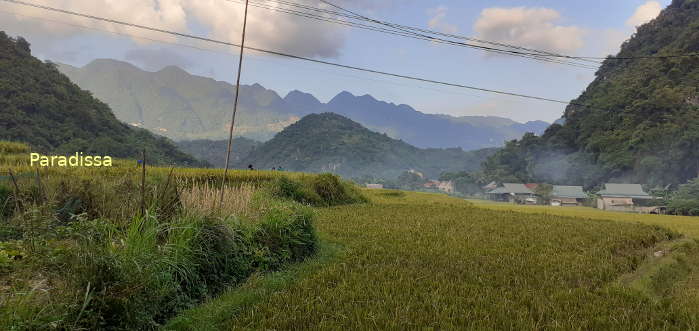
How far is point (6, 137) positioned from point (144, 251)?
178 ft

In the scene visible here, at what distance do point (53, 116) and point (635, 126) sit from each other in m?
82.5

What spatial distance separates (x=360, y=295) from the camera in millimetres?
5848

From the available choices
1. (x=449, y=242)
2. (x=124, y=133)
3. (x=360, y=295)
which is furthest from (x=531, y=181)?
(x=360, y=295)

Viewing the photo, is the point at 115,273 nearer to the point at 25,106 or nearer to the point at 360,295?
the point at 360,295

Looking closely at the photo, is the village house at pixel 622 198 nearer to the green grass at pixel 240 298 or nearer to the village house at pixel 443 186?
the green grass at pixel 240 298

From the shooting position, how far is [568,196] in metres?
64.9

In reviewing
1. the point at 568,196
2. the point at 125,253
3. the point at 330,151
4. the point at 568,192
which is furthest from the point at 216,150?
the point at 125,253

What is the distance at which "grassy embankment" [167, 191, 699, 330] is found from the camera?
5055mm

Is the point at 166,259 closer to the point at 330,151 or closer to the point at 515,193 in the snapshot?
the point at 515,193

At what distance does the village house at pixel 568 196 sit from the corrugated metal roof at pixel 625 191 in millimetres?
6725

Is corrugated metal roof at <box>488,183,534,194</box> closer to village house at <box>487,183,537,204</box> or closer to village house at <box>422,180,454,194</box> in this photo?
village house at <box>487,183,537,204</box>

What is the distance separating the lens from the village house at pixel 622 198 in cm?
4900

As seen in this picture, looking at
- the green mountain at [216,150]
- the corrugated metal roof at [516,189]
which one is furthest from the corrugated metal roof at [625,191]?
the green mountain at [216,150]

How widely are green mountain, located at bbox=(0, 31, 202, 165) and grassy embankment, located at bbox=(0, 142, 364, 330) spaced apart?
45585 mm
